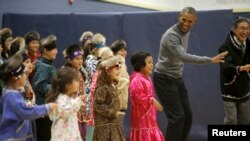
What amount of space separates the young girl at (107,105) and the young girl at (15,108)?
30.4 inches

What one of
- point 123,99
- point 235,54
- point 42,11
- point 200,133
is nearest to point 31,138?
point 123,99

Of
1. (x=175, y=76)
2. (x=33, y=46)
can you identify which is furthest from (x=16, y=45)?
(x=175, y=76)

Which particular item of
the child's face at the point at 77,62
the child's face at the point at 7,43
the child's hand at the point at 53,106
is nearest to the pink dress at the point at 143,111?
the child's face at the point at 77,62

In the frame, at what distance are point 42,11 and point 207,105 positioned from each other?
3.71 m

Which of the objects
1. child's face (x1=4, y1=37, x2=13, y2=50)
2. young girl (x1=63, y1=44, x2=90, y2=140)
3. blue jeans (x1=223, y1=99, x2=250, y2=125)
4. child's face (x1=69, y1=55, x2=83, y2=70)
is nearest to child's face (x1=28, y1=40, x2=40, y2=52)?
child's face (x1=4, y1=37, x2=13, y2=50)

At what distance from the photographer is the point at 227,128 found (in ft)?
15.8

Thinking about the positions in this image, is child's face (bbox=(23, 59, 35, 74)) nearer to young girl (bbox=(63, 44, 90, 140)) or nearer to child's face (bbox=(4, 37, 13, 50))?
young girl (bbox=(63, 44, 90, 140))

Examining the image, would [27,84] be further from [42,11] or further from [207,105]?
[42,11]

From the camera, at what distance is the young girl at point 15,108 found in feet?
12.6

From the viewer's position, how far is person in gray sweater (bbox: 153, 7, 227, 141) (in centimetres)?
504

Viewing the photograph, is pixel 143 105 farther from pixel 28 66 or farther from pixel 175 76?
pixel 28 66

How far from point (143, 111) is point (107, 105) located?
68cm

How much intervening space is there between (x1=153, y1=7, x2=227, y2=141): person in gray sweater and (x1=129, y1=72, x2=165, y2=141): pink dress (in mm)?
153

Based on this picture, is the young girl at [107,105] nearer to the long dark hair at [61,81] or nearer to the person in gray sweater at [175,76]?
the long dark hair at [61,81]
